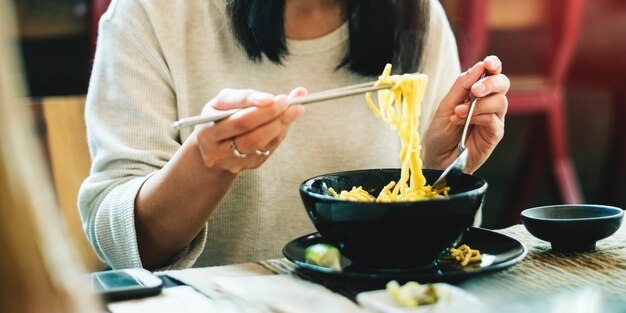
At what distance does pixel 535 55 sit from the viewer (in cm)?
324

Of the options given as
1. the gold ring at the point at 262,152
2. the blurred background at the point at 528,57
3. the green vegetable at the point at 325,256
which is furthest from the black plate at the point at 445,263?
the blurred background at the point at 528,57

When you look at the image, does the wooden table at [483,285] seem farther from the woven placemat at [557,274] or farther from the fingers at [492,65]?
the fingers at [492,65]

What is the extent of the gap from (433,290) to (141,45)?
2.59 ft

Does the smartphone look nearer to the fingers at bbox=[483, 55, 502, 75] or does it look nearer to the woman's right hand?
the woman's right hand

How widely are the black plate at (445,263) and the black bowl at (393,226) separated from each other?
0.7 inches

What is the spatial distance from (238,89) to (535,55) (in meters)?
2.10

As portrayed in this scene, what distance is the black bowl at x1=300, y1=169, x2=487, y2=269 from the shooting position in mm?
954

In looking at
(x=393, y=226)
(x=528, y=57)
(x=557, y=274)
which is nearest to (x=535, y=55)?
(x=528, y=57)

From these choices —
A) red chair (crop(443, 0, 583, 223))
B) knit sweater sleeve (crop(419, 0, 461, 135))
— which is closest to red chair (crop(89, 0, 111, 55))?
red chair (crop(443, 0, 583, 223))

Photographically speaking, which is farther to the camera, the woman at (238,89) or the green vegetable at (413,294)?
the woman at (238,89)

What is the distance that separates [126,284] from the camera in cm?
96

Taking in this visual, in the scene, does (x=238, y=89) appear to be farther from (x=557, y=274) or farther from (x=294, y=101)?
(x=557, y=274)

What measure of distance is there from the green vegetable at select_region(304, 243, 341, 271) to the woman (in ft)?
0.75

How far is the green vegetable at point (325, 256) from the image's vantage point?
1.02 metres
